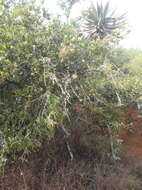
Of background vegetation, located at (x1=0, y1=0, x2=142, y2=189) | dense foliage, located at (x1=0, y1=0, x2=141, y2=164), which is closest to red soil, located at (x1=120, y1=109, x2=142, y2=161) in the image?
background vegetation, located at (x1=0, y1=0, x2=142, y2=189)

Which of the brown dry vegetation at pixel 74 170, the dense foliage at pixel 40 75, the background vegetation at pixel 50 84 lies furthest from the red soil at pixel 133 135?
the dense foliage at pixel 40 75

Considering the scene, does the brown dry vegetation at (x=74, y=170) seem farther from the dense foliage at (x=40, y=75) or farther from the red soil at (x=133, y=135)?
the red soil at (x=133, y=135)

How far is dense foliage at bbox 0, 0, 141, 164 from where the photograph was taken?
3.68 meters

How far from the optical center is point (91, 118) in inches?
200

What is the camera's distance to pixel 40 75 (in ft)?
12.6

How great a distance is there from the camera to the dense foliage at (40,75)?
3.68 metres

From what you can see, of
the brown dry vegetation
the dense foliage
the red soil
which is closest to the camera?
the dense foliage

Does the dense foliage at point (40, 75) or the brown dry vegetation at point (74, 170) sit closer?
the dense foliage at point (40, 75)

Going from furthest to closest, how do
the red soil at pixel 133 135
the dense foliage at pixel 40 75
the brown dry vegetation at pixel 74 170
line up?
the red soil at pixel 133 135, the brown dry vegetation at pixel 74 170, the dense foliage at pixel 40 75

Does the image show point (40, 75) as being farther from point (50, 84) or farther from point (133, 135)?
point (133, 135)

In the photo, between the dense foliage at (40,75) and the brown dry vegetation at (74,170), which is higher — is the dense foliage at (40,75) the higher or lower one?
the higher one

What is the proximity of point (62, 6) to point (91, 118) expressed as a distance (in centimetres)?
683

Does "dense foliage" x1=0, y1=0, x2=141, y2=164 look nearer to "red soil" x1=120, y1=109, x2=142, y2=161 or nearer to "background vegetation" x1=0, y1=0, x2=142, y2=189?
"background vegetation" x1=0, y1=0, x2=142, y2=189

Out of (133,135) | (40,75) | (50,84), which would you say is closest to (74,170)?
(50,84)
